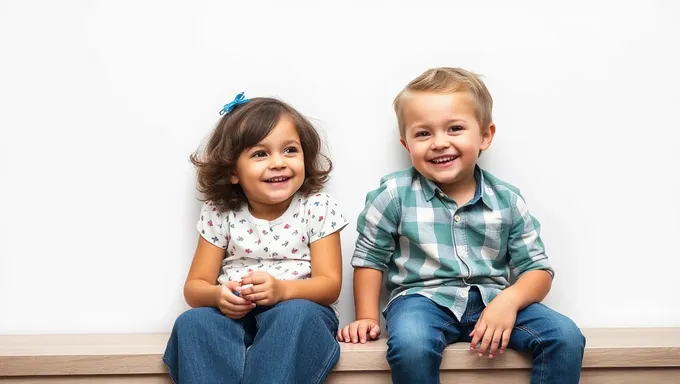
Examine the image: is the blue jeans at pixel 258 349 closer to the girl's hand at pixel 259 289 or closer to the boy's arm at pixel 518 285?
the girl's hand at pixel 259 289

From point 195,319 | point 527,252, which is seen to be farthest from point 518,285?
point 195,319

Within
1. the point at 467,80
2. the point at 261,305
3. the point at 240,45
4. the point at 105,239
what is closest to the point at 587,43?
the point at 467,80

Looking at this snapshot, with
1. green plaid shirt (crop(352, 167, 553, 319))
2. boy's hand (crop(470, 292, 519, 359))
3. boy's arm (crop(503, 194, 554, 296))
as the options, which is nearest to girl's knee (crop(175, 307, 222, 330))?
green plaid shirt (crop(352, 167, 553, 319))

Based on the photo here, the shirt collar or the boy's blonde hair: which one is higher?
the boy's blonde hair

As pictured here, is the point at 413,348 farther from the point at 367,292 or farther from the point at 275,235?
the point at 275,235

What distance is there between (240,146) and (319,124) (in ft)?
0.66

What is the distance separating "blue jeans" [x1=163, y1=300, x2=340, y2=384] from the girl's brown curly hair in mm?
270

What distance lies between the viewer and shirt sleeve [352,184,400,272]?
4.64ft

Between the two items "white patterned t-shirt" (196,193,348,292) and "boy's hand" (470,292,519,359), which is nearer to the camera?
"boy's hand" (470,292,519,359)

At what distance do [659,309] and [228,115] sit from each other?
3.08ft

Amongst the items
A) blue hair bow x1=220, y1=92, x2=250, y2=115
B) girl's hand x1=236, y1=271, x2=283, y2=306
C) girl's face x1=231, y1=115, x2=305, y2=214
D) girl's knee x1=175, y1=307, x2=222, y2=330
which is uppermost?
blue hair bow x1=220, y1=92, x2=250, y2=115

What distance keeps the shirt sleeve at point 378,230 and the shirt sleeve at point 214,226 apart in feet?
0.83

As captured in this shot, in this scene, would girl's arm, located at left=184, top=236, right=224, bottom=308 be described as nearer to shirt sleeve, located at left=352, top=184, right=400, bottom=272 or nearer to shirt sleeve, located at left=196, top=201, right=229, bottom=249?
shirt sleeve, located at left=196, top=201, right=229, bottom=249

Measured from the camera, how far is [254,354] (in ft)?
3.90
